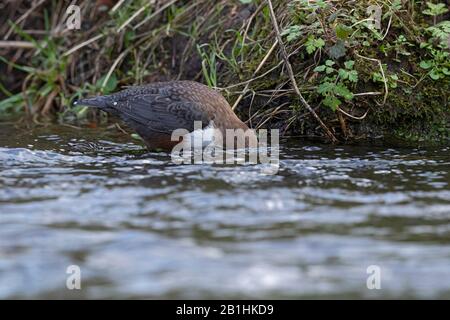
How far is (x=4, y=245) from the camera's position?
3545 mm

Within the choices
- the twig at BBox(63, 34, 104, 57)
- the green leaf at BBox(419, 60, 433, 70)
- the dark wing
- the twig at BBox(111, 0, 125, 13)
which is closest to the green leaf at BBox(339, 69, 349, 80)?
the green leaf at BBox(419, 60, 433, 70)

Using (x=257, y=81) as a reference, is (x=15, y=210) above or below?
below

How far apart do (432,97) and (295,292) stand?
353cm

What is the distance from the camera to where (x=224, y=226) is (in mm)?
3805

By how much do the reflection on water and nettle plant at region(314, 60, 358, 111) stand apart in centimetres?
55

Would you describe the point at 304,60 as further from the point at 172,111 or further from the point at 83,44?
the point at 83,44

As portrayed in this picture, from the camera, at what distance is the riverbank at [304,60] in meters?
6.14

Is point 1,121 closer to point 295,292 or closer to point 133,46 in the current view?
point 133,46

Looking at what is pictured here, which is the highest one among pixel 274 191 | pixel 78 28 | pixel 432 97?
pixel 78 28

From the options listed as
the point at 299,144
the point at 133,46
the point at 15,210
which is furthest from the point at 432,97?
the point at 15,210

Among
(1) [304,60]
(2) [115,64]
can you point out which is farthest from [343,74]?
(2) [115,64]

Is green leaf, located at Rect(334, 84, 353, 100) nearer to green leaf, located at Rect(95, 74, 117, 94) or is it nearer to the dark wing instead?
the dark wing

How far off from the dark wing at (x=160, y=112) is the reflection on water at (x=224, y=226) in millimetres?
431

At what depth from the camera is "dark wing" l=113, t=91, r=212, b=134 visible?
19.2ft
